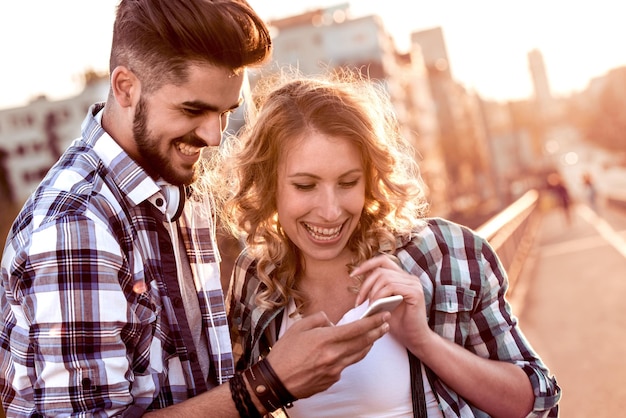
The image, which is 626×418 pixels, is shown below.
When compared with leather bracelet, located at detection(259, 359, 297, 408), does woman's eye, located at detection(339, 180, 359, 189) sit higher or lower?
higher

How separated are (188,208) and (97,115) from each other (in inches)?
21.1

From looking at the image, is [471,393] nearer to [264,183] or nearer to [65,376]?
[264,183]

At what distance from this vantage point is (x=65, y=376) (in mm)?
2557

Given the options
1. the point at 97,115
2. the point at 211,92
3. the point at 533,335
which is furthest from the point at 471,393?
the point at 533,335

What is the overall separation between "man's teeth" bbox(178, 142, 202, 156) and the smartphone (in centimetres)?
98

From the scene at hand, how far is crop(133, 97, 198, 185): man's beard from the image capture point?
3119mm

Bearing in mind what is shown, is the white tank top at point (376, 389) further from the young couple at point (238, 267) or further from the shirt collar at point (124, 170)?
the shirt collar at point (124, 170)

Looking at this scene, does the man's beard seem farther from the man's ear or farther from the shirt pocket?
the shirt pocket

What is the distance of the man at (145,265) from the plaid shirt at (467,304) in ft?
1.93

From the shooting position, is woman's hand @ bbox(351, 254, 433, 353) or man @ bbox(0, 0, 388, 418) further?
woman's hand @ bbox(351, 254, 433, 353)

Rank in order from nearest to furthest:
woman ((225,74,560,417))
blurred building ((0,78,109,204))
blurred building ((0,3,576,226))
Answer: woman ((225,74,560,417))
blurred building ((0,3,576,226))
blurred building ((0,78,109,204))

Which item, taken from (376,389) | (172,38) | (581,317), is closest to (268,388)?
(376,389)

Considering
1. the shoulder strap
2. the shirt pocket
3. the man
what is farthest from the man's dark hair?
the shoulder strap

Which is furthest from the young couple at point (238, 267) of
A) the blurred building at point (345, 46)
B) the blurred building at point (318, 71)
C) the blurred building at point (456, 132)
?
the blurred building at point (456, 132)
